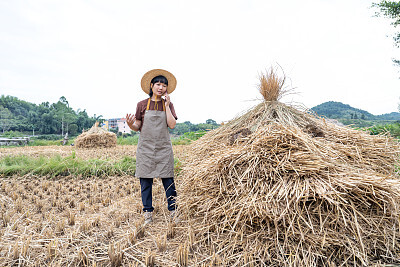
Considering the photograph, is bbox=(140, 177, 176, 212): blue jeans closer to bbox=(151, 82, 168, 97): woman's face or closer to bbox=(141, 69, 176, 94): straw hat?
bbox=(151, 82, 168, 97): woman's face

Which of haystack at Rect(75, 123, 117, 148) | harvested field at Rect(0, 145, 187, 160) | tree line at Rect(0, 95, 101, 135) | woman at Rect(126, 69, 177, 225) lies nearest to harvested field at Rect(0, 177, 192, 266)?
woman at Rect(126, 69, 177, 225)

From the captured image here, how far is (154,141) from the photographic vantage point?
2523 mm

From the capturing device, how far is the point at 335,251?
1636 mm

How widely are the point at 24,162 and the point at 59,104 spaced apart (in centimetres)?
5083

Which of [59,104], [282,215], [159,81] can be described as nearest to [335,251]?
[282,215]

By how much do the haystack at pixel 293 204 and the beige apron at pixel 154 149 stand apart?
1.47 feet

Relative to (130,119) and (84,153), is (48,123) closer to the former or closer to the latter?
(84,153)

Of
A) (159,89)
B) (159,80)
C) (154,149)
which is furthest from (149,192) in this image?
(159,80)

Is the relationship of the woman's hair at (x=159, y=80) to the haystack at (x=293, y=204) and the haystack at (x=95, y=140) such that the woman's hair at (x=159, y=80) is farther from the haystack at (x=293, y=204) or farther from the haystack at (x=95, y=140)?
the haystack at (x=95, y=140)

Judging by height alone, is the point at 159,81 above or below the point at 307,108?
above

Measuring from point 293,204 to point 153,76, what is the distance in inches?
80.5

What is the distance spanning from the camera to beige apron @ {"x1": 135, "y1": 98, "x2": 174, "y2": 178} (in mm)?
2498

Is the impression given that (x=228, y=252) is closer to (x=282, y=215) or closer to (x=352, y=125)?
(x=282, y=215)

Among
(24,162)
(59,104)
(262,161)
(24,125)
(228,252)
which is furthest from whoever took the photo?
(59,104)
